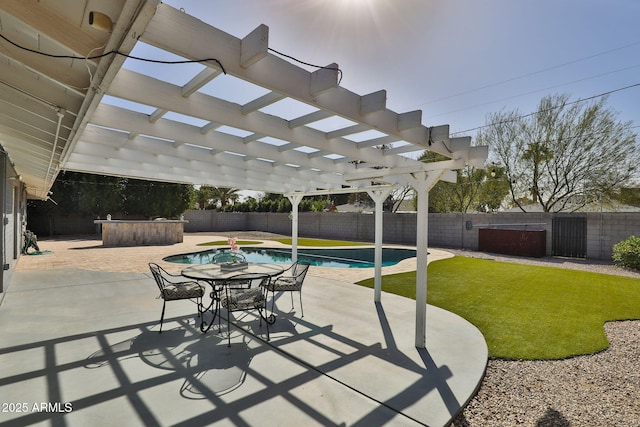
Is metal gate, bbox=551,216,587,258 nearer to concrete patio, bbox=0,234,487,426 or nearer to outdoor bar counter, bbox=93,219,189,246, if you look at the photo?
concrete patio, bbox=0,234,487,426

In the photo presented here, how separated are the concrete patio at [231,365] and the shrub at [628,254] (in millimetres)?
8839

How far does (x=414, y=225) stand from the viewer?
18531 millimetres

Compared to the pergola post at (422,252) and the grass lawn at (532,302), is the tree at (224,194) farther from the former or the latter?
the pergola post at (422,252)

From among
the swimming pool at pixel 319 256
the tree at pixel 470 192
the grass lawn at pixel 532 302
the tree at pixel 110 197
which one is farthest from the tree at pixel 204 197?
the grass lawn at pixel 532 302

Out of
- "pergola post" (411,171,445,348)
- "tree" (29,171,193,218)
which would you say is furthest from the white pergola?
"tree" (29,171,193,218)


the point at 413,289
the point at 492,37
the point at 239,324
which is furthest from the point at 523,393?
the point at 492,37

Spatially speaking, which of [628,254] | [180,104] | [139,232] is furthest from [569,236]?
[139,232]

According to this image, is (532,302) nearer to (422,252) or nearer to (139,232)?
(422,252)

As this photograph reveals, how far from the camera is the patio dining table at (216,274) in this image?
4.71 m

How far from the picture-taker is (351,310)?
5.71m

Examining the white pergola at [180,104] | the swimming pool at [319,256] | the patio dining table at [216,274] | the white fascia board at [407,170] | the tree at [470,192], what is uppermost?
the tree at [470,192]

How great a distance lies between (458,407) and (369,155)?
306 centimetres

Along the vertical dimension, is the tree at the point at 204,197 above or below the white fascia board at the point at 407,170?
above

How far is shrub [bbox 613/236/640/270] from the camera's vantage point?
10202 mm
